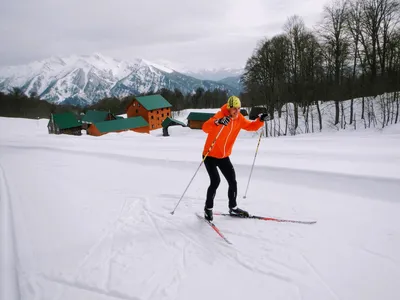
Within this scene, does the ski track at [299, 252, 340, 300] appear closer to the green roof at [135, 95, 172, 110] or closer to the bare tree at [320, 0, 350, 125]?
the bare tree at [320, 0, 350, 125]

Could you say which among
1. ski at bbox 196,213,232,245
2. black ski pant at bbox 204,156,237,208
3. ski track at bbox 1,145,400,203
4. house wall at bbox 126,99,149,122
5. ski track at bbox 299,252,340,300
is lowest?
ski track at bbox 299,252,340,300

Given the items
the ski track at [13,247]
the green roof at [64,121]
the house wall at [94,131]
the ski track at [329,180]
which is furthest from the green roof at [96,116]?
the ski track at [13,247]

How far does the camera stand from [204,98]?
3553 inches

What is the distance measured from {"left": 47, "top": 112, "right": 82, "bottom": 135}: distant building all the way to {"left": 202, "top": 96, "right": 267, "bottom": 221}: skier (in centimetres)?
4890

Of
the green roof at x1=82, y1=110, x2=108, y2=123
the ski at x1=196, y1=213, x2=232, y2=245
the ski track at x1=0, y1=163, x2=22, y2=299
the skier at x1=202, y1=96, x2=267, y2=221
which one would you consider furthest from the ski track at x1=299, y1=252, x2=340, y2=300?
the green roof at x1=82, y1=110, x2=108, y2=123

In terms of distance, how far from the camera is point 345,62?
23.3 metres

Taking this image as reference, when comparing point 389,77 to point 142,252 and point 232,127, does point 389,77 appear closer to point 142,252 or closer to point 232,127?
point 232,127

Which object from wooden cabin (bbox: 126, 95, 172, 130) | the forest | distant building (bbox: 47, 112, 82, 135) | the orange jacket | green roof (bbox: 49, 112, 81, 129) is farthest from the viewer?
wooden cabin (bbox: 126, 95, 172, 130)

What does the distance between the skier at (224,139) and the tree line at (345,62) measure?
20.8 metres

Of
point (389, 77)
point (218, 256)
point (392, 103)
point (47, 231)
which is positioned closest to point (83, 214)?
point (47, 231)

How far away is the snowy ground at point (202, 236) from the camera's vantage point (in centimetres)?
286

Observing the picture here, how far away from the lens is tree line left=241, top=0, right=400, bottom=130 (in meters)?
22.1

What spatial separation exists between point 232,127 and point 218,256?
212 cm

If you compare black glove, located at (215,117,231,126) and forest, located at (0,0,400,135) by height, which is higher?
forest, located at (0,0,400,135)
